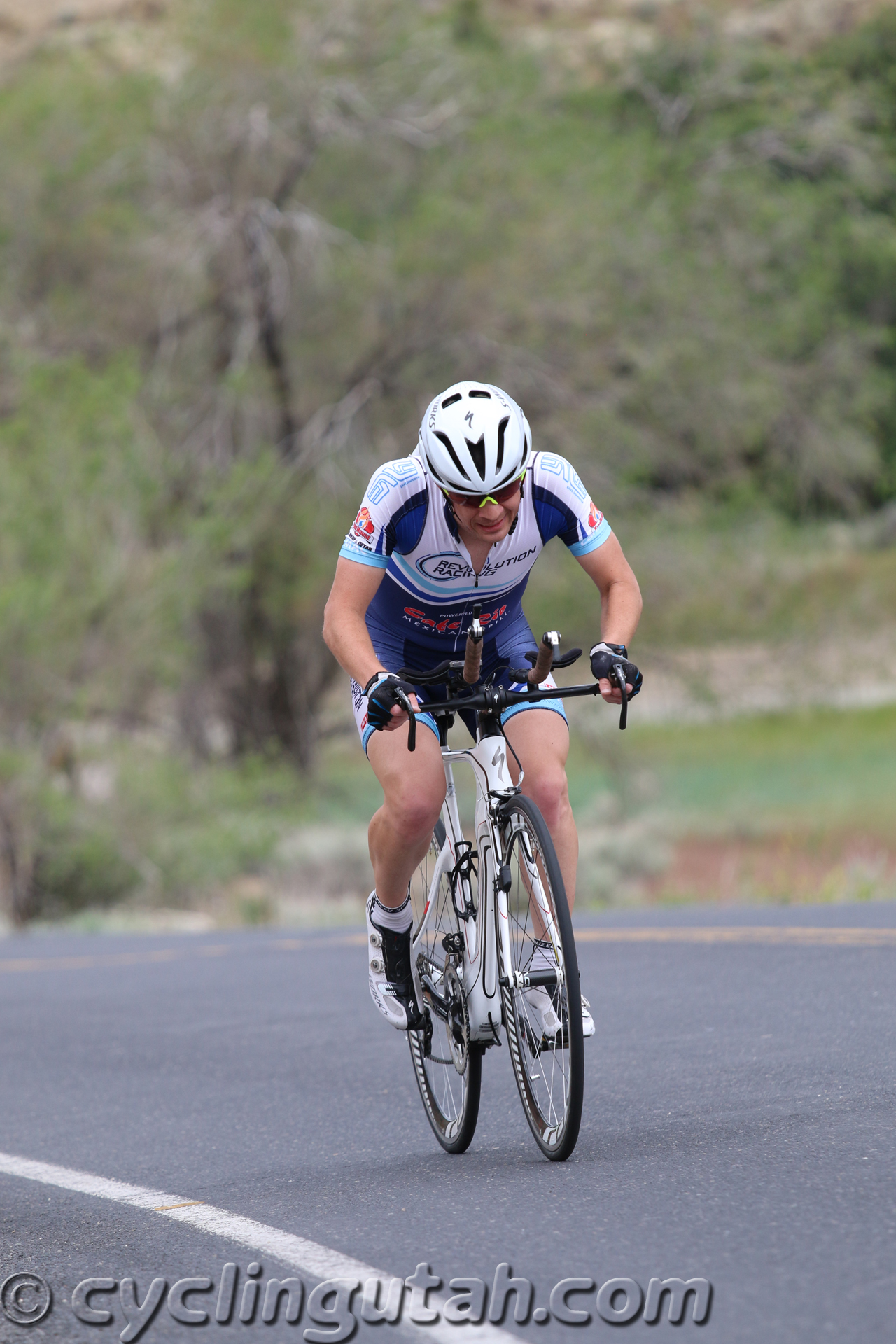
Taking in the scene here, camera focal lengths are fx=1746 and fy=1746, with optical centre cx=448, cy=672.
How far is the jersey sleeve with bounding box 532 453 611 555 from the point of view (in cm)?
542

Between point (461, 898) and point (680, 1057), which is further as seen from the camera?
point (680, 1057)

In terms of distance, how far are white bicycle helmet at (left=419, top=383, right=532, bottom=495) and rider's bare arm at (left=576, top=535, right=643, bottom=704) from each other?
0.42 metres

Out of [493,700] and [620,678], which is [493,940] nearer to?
[493,700]

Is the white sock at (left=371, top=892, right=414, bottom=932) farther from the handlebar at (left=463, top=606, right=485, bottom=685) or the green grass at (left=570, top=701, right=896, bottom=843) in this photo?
the green grass at (left=570, top=701, right=896, bottom=843)

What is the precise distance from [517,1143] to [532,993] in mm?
761

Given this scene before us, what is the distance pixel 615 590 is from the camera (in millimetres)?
5430

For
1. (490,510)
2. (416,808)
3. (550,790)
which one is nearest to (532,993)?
(550,790)

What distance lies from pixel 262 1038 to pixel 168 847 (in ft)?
38.0

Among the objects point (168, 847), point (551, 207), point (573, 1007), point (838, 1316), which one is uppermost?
point (551, 207)

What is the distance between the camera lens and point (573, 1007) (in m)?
4.56

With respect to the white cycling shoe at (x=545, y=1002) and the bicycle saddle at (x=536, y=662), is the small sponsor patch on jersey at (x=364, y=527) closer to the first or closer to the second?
the bicycle saddle at (x=536, y=662)

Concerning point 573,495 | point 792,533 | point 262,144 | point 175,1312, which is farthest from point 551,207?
point 175,1312

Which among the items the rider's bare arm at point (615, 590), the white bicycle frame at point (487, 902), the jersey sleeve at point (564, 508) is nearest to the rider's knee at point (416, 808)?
the white bicycle frame at point (487, 902)

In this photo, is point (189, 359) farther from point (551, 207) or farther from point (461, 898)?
point (461, 898)
